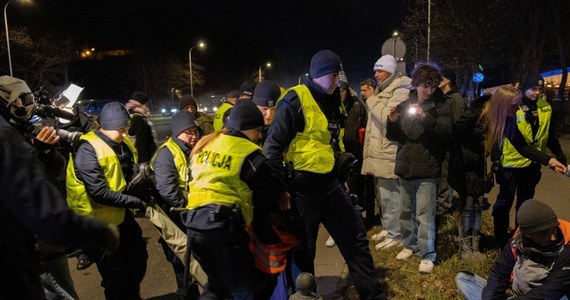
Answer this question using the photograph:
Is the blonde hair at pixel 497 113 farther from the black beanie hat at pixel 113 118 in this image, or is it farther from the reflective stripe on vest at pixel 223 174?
the black beanie hat at pixel 113 118

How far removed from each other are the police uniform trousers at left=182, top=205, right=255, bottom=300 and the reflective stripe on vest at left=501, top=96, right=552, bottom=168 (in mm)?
3301

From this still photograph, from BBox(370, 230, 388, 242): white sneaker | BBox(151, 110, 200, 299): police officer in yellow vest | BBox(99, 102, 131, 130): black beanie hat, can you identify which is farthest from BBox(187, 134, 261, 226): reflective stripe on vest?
BBox(370, 230, 388, 242): white sneaker

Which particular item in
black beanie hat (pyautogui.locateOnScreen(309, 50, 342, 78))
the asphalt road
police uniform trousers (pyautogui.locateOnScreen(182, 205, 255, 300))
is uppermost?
black beanie hat (pyautogui.locateOnScreen(309, 50, 342, 78))

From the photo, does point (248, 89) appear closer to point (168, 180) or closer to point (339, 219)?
point (168, 180)

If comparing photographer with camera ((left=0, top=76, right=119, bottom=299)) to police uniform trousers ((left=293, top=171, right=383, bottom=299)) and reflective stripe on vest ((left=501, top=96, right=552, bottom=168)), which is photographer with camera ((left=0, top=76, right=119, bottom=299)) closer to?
police uniform trousers ((left=293, top=171, right=383, bottom=299))

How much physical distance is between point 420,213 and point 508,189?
3.92 ft

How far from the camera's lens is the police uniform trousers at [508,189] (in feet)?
16.4

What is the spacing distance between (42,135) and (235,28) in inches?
2467

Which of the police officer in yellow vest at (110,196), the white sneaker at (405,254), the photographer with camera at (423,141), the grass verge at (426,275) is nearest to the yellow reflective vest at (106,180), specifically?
the police officer in yellow vest at (110,196)

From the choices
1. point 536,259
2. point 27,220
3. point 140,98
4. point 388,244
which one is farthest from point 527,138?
point 140,98

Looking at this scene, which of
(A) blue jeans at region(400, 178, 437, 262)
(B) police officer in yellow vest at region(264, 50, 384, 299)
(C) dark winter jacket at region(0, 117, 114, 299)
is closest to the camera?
(C) dark winter jacket at region(0, 117, 114, 299)

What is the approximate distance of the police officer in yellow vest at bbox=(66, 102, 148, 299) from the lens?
369 centimetres

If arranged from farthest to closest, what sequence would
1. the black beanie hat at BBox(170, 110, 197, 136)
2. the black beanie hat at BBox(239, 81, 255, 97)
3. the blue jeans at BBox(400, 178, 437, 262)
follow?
the black beanie hat at BBox(239, 81, 255, 97), the blue jeans at BBox(400, 178, 437, 262), the black beanie hat at BBox(170, 110, 197, 136)

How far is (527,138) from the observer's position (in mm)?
4910
